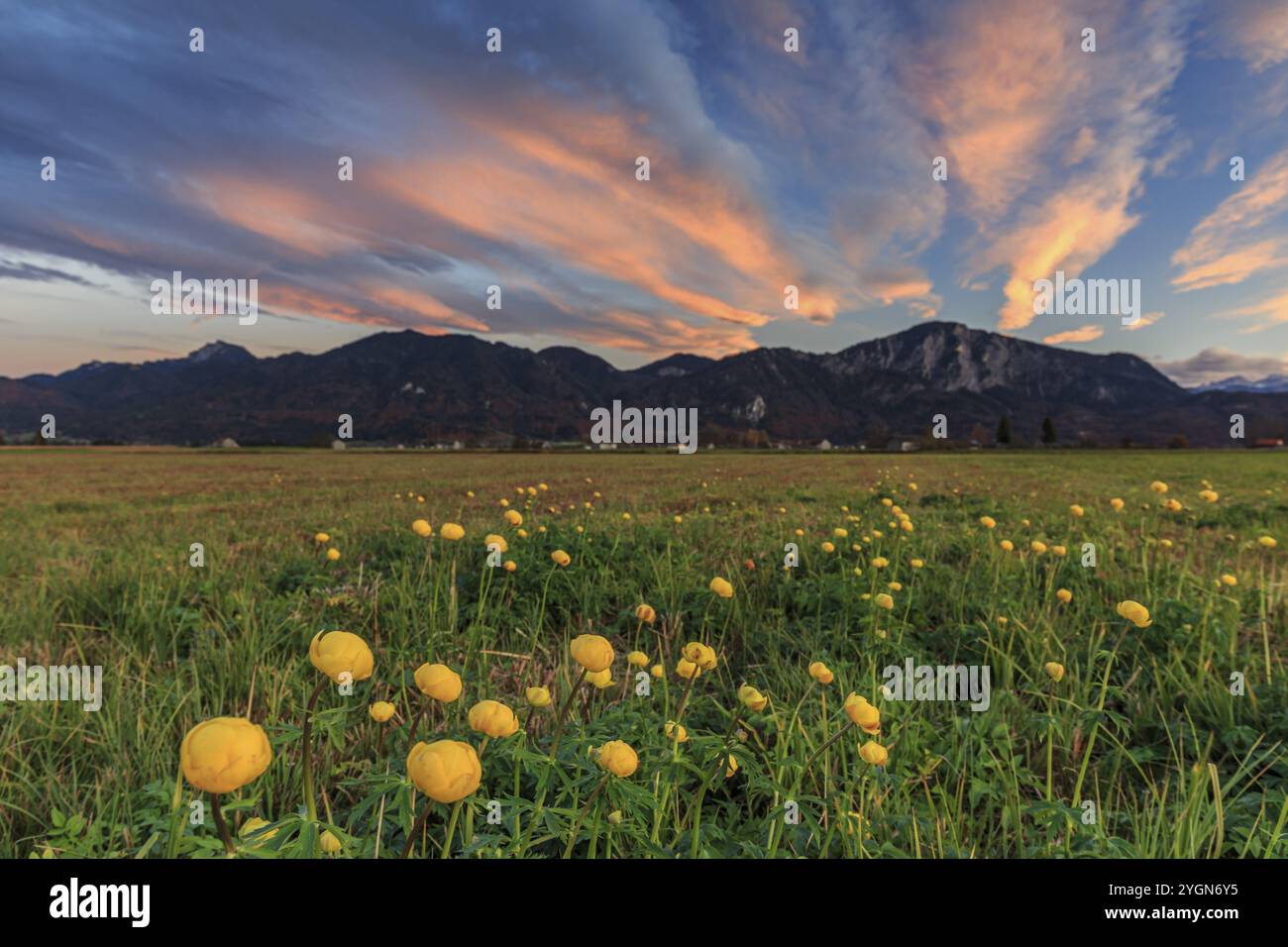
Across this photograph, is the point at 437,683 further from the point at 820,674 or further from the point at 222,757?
the point at 820,674

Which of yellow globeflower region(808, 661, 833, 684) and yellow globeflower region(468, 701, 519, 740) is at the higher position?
yellow globeflower region(468, 701, 519, 740)

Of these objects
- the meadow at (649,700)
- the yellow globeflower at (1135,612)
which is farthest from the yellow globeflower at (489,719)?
the yellow globeflower at (1135,612)

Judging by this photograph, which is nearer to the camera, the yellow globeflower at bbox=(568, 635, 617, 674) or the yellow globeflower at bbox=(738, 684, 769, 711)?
the yellow globeflower at bbox=(568, 635, 617, 674)

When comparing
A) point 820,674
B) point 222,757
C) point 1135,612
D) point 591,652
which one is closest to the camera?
point 222,757

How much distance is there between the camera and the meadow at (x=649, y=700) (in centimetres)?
132

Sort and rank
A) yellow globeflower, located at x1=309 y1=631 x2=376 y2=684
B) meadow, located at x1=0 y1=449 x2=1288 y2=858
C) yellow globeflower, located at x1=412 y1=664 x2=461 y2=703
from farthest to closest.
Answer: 1. meadow, located at x1=0 y1=449 x2=1288 y2=858
2. yellow globeflower, located at x1=412 y1=664 x2=461 y2=703
3. yellow globeflower, located at x1=309 y1=631 x2=376 y2=684

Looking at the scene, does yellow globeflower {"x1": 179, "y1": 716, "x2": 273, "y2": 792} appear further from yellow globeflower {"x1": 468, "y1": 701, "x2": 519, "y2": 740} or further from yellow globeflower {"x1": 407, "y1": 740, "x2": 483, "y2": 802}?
yellow globeflower {"x1": 468, "y1": 701, "x2": 519, "y2": 740}

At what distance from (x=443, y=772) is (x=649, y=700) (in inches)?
50.9

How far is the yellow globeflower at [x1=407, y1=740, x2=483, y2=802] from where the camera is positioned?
94cm

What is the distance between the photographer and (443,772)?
0.95 m

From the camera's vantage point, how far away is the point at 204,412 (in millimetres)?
172875

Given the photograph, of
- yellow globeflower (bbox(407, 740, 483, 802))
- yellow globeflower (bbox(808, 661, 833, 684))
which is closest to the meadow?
Answer: yellow globeflower (bbox(407, 740, 483, 802))

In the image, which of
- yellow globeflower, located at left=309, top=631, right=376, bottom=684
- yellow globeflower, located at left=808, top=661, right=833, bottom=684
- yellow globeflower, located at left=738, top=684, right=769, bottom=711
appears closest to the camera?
yellow globeflower, located at left=309, top=631, right=376, bottom=684

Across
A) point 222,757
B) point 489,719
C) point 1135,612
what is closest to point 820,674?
point 489,719
